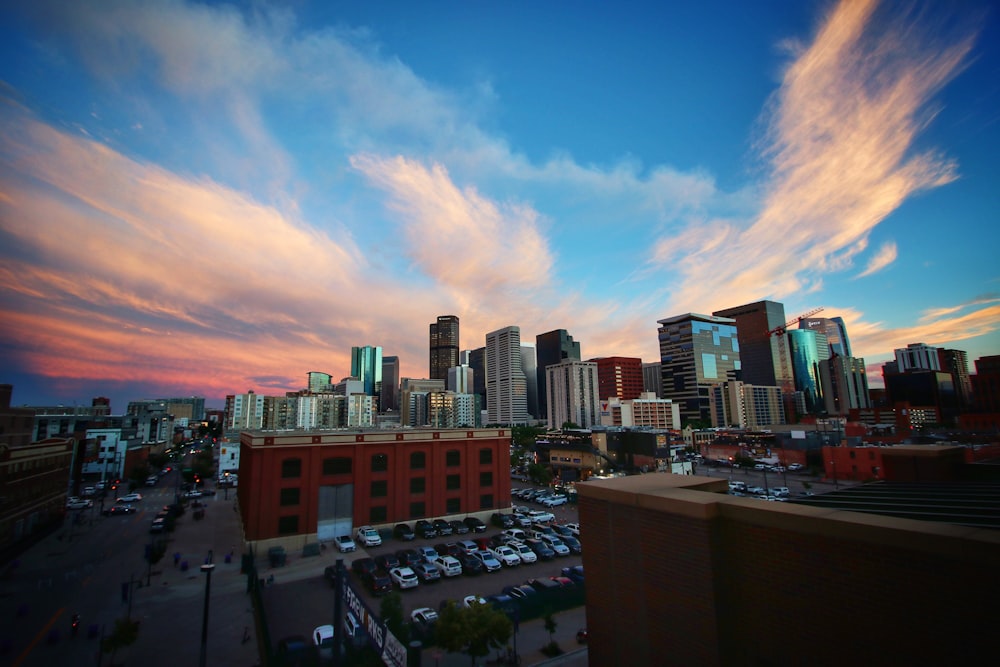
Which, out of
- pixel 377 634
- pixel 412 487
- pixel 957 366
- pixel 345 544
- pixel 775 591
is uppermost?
pixel 957 366

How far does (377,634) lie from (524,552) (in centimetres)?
2167

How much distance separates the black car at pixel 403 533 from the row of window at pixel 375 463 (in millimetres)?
5197

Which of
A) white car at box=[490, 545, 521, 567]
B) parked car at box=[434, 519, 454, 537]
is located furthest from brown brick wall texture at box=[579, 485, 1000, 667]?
parked car at box=[434, 519, 454, 537]

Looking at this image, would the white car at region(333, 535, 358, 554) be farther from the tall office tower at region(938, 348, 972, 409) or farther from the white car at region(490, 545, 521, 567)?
the tall office tower at region(938, 348, 972, 409)

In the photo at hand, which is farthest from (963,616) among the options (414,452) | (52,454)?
(52,454)

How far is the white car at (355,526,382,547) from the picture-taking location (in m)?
37.5

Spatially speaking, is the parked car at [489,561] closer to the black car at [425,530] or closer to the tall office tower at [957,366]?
the black car at [425,530]

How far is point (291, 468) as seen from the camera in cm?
3822

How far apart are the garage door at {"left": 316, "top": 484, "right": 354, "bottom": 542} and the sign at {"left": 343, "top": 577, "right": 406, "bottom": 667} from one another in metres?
24.9

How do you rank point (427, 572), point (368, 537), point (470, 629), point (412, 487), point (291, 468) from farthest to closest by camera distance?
point (412, 487) < point (291, 468) < point (368, 537) < point (427, 572) < point (470, 629)

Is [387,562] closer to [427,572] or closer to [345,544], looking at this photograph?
[427,572]

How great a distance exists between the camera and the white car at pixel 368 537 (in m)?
37.5

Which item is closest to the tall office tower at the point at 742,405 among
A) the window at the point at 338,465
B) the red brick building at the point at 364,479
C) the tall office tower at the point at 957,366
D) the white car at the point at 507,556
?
the tall office tower at the point at 957,366

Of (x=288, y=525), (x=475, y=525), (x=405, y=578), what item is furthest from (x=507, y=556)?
(x=288, y=525)
